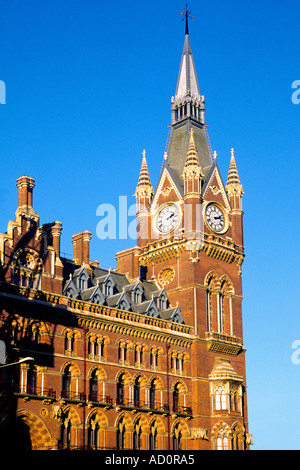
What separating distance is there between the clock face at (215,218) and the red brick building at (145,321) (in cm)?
17

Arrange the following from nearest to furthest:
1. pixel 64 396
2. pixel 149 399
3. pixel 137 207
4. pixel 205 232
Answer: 1. pixel 64 396
2. pixel 149 399
3. pixel 205 232
4. pixel 137 207

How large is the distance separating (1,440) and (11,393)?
12.4ft

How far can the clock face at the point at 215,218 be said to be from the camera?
285ft

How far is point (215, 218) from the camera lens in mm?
87938

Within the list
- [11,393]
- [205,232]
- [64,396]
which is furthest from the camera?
[205,232]

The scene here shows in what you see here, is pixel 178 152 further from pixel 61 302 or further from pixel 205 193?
pixel 61 302

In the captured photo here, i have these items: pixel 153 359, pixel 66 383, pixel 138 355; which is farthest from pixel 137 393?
pixel 66 383

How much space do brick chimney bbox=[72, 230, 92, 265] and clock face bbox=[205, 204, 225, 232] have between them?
13330 mm

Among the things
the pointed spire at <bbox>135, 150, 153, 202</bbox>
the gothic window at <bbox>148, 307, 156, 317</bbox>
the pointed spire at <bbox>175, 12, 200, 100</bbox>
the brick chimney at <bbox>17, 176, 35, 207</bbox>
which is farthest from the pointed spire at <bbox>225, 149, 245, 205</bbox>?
the brick chimney at <bbox>17, 176, 35, 207</bbox>

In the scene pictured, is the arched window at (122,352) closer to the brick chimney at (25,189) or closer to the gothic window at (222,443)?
the gothic window at (222,443)

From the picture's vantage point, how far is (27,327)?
65875 mm

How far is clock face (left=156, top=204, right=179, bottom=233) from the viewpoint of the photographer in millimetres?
87375

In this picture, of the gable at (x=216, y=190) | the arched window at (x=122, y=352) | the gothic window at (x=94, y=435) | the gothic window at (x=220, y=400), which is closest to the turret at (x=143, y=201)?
the gable at (x=216, y=190)

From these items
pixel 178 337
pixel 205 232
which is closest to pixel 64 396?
pixel 178 337
